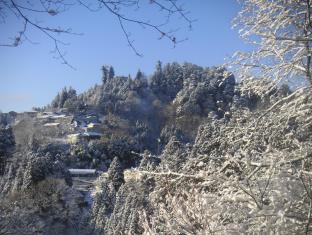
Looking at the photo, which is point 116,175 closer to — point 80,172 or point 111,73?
point 80,172

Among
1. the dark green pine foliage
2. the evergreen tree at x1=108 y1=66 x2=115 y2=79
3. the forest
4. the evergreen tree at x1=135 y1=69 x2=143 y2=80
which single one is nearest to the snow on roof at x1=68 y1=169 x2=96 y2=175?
the forest

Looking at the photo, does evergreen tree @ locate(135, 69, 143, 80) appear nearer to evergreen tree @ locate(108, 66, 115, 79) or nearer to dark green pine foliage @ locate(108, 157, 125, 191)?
evergreen tree @ locate(108, 66, 115, 79)

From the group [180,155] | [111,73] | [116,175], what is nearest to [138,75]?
[111,73]

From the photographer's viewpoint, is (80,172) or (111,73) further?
(111,73)

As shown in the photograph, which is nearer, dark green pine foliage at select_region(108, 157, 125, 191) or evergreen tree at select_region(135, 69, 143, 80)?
dark green pine foliage at select_region(108, 157, 125, 191)

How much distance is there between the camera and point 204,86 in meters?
72.9

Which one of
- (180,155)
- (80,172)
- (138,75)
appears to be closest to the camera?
(180,155)

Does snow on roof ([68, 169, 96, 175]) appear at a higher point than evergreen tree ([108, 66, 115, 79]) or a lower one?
lower

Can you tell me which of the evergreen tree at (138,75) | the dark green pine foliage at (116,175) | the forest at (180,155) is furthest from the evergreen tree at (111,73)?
the dark green pine foliage at (116,175)

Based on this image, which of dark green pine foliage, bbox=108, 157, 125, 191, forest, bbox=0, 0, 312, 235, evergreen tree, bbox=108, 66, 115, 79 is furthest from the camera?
evergreen tree, bbox=108, 66, 115, 79

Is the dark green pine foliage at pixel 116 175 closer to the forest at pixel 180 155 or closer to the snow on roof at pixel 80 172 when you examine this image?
the forest at pixel 180 155

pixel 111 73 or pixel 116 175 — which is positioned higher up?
pixel 111 73

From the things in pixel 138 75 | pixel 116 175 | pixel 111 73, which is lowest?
pixel 116 175

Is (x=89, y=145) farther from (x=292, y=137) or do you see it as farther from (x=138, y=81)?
(x=292, y=137)
